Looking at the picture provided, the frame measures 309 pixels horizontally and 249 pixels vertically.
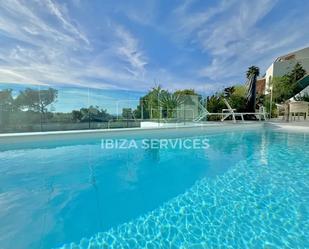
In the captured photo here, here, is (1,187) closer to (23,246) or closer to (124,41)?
(23,246)

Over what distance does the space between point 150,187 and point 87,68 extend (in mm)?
12710

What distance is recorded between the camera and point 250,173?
4.20 m

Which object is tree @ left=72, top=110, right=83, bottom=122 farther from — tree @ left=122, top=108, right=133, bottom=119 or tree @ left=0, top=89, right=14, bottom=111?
tree @ left=0, top=89, right=14, bottom=111

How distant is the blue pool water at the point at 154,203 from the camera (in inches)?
82.6

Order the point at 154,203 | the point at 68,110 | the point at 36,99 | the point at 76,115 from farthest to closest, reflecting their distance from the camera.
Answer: the point at 76,115 < the point at 68,110 < the point at 36,99 < the point at 154,203

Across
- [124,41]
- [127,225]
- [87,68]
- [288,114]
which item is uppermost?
[124,41]

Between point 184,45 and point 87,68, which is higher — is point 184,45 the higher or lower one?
the higher one

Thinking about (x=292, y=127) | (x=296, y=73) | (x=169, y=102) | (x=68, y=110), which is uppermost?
(x=296, y=73)

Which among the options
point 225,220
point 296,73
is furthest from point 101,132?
point 296,73

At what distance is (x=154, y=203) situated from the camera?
298cm

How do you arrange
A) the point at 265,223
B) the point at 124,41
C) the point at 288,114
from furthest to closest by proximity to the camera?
the point at 288,114, the point at 124,41, the point at 265,223

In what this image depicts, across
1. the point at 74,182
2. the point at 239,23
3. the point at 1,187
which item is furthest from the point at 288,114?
the point at 1,187

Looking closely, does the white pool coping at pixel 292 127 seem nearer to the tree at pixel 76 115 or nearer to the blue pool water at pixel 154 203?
the blue pool water at pixel 154 203

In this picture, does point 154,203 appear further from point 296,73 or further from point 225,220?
point 296,73
